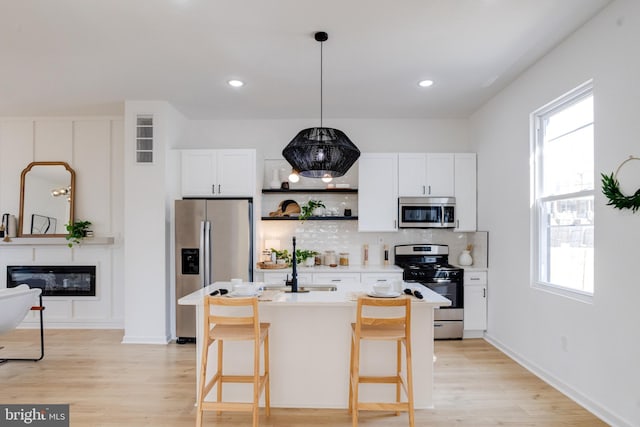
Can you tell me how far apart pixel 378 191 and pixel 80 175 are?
420 cm

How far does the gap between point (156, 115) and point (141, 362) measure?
285 cm

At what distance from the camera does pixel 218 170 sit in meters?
4.81

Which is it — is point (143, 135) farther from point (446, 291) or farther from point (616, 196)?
point (616, 196)

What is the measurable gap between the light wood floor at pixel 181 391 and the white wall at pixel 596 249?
0.25 metres

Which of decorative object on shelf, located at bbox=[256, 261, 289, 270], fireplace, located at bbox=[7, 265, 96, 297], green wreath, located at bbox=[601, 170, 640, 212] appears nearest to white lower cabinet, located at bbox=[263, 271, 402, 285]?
decorative object on shelf, located at bbox=[256, 261, 289, 270]

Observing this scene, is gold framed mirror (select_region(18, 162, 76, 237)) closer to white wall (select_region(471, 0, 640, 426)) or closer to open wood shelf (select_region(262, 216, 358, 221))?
open wood shelf (select_region(262, 216, 358, 221))

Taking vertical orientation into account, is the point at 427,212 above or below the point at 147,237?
above

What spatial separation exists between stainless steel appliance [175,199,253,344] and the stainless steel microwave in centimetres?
212

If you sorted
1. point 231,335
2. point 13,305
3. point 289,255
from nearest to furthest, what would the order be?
point 231,335
point 13,305
point 289,255

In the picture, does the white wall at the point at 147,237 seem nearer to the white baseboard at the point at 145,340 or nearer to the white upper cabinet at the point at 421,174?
the white baseboard at the point at 145,340

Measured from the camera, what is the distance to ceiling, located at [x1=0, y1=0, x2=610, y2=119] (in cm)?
262

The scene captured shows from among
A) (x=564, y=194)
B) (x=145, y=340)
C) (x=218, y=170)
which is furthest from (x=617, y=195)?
(x=145, y=340)

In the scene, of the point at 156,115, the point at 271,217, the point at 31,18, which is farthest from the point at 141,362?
the point at 31,18

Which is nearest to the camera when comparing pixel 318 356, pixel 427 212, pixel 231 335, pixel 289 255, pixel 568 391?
pixel 231 335
